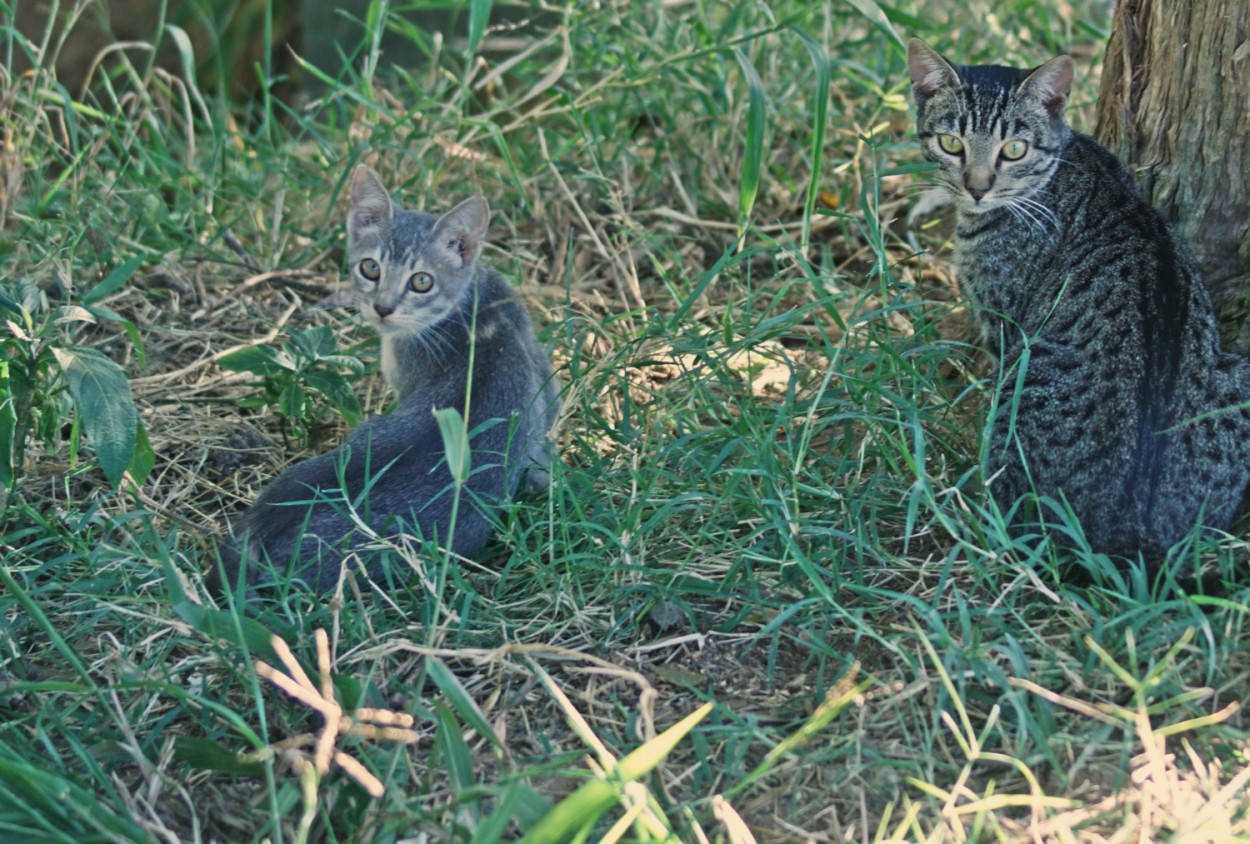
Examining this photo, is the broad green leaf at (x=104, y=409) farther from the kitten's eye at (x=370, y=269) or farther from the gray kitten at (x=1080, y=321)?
the gray kitten at (x=1080, y=321)

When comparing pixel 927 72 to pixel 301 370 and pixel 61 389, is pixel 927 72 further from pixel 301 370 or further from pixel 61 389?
pixel 61 389

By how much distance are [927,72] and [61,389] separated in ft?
9.34

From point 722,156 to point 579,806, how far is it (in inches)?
146

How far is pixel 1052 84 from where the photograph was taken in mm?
3955

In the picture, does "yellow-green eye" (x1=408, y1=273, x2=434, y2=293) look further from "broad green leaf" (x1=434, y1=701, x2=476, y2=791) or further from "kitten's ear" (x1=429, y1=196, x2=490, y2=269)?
"broad green leaf" (x1=434, y1=701, x2=476, y2=791)

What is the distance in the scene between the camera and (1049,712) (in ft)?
9.05

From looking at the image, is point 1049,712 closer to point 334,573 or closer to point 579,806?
point 579,806

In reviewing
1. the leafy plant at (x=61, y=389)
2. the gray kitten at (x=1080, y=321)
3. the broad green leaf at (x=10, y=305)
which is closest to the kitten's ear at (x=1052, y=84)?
the gray kitten at (x=1080, y=321)

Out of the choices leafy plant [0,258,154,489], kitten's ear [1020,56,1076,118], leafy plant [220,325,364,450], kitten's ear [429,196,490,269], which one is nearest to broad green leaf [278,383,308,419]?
leafy plant [220,325,364,450]

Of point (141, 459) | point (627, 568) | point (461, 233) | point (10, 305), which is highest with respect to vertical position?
point (461, 233)

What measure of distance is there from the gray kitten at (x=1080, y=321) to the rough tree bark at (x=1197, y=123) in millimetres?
140

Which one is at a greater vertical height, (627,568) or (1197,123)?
(1197,123)

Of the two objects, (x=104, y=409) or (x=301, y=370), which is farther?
(x=301, y=370)

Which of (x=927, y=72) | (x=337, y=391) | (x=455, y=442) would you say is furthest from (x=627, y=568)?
(x=927, y=72)
